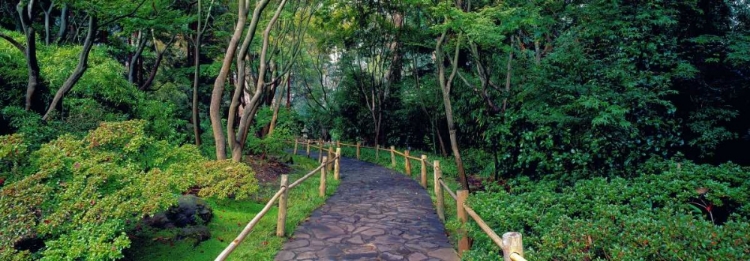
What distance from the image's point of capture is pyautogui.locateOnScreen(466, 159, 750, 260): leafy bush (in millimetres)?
3096

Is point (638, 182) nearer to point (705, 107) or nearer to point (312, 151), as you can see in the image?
point (705, 107)

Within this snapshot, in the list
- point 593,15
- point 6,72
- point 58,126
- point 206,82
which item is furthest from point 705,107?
point 206,82

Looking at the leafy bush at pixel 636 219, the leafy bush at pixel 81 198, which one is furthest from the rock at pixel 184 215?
the leafy bush at pixel 636 219

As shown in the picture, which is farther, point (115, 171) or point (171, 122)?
point (171, 122)

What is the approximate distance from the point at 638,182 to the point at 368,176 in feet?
28.7

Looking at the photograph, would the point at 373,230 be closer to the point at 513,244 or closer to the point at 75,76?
the point at 513,244

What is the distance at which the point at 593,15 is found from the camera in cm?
794

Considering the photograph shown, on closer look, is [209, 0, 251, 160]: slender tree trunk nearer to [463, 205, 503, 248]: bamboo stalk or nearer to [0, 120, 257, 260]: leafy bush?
[0, 120, 257, 260]: leafy bush

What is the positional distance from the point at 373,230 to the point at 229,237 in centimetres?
233

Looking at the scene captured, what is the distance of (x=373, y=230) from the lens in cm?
653

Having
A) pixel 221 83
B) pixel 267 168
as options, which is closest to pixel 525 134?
pixel 221 83

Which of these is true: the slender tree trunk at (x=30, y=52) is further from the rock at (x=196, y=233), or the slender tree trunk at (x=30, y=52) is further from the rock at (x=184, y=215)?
the rock at (x=196, y=233)

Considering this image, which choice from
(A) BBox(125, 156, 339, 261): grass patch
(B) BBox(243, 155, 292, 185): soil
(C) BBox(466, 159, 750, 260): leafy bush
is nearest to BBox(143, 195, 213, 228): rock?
(A) BBox(125, 156, 339, 261): grass patch

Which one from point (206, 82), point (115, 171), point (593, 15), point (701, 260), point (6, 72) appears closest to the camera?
point (701, 260)
